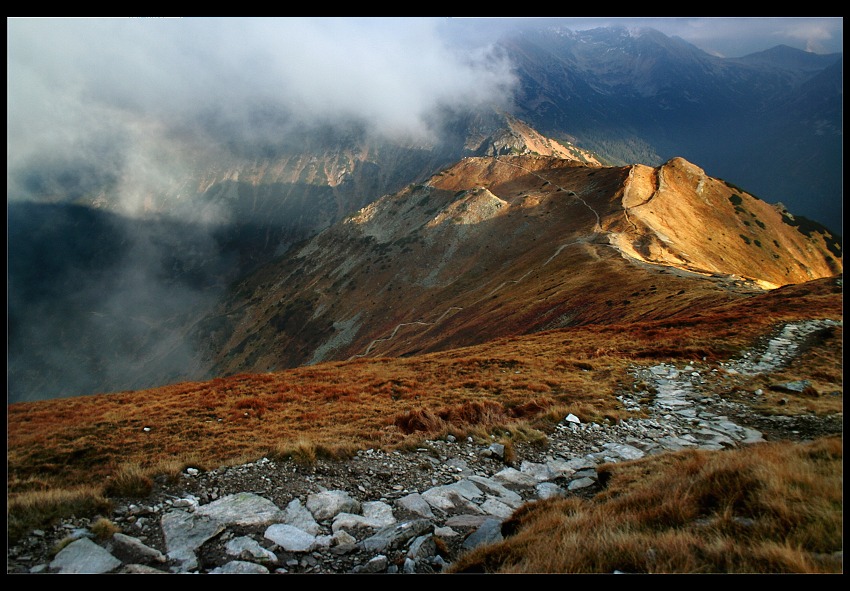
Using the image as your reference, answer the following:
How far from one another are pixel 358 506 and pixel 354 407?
750cm

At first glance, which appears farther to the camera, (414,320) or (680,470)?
(414,320)

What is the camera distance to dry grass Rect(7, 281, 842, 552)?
9.23 m

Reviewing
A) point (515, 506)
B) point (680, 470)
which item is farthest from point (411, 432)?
point (680, 470)

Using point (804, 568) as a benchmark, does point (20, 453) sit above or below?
below

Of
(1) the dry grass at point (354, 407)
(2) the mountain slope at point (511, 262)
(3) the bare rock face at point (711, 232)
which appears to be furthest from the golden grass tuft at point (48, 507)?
(3) the bare rock face at point (711, 232)

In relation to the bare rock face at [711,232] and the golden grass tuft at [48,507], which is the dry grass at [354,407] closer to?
the golden grass tuft at [48,507]

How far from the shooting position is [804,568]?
3.63 m

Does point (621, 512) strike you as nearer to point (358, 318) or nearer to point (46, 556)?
point (46, 556)

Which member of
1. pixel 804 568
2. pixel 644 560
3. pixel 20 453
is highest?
pixel 804 568

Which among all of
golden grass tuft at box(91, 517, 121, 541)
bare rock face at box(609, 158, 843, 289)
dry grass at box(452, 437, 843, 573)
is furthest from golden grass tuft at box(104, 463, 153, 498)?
bare rock face at box(609, 158, 843, 289)

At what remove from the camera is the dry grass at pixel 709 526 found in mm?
3967

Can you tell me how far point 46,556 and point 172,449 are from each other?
5343mm

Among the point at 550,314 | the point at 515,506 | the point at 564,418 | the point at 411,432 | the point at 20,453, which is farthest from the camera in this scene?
the point at 550,314

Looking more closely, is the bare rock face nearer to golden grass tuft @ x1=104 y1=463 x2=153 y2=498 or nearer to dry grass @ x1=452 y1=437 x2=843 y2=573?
dry grass @ x1=452 y1=437 x2=843 y2=573
